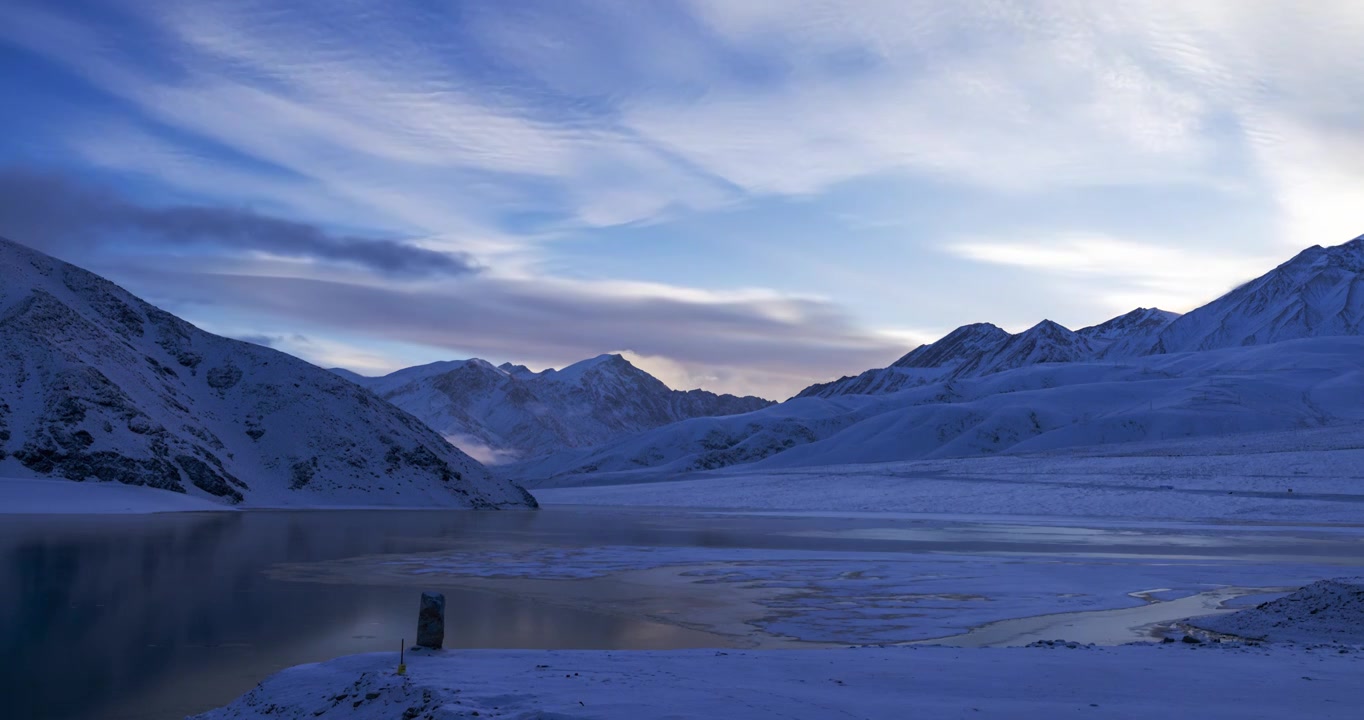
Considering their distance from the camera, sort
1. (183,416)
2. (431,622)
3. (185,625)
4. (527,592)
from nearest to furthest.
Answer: (431,622) → (185,625) → (527,592) → (183,416)

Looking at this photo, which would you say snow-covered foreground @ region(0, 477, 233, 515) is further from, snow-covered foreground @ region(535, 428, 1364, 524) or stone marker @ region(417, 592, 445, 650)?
stone marker @ region(417, 592, 445, 650)

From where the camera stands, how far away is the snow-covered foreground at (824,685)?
38.2ft

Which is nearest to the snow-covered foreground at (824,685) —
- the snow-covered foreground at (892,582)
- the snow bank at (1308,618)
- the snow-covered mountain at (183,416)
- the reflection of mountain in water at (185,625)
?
the reflection of mountain in water at (185,625)

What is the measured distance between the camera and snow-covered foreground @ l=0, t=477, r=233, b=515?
6222 centimetres

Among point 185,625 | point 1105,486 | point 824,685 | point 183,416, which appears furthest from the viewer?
point 1105,486

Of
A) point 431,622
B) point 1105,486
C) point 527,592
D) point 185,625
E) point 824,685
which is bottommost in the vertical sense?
point 527,592

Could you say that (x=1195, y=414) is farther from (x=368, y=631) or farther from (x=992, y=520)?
(x=368, y=631)

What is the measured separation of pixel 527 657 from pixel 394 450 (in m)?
87.1

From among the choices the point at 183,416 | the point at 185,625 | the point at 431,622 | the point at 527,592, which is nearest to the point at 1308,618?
the point at 431,622

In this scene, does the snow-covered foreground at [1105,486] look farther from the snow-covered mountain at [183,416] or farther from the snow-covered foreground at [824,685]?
the snow-covered foreground at [824,685]

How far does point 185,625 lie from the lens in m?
20.8

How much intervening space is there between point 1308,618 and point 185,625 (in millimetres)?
23784

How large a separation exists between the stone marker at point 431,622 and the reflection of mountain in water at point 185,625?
8.39ft

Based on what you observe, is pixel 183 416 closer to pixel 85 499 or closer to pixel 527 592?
pixel 85 499
